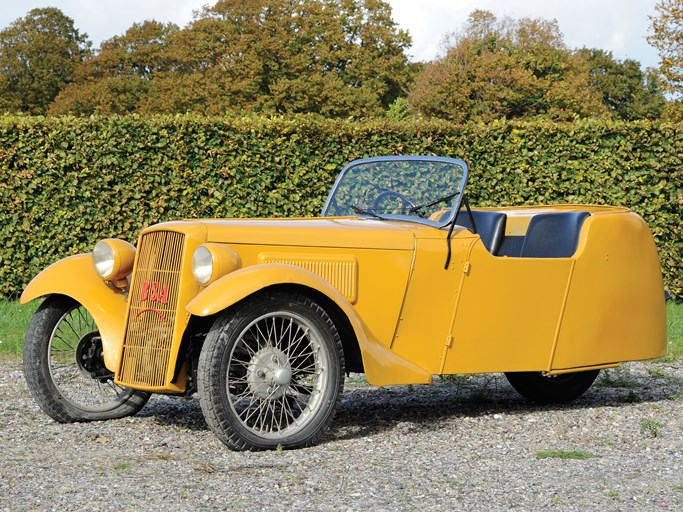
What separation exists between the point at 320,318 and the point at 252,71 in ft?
146

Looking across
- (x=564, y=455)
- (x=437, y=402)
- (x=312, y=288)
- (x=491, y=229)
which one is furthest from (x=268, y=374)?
(x=437, y=402)

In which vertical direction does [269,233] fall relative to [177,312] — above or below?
above

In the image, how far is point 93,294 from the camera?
5.80 m

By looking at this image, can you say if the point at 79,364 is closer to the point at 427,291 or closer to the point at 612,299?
the point at 427,291

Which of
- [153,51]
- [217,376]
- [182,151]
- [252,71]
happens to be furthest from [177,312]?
[153,51]

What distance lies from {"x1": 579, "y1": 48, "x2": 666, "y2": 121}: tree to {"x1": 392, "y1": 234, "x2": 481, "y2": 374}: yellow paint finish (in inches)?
2181

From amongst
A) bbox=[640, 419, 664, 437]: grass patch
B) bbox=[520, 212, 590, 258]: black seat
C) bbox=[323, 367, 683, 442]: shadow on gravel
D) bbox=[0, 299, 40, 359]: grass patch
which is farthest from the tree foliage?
bbox=[640, 419, 664, 437]: grass patch

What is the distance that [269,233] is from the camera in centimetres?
538

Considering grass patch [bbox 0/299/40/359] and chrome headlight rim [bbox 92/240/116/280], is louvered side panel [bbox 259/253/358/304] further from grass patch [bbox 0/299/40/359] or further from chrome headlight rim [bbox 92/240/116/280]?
grass patch [bbox 0/299/40/359]

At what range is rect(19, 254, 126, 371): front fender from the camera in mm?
5646

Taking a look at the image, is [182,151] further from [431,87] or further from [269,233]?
[431,87]

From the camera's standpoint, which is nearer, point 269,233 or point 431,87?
point 269,233

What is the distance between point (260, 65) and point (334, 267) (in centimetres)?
4455

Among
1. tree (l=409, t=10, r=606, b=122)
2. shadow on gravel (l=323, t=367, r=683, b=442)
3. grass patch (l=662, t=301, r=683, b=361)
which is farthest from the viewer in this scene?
tree (l=409, t=10, r=606, b=122)
